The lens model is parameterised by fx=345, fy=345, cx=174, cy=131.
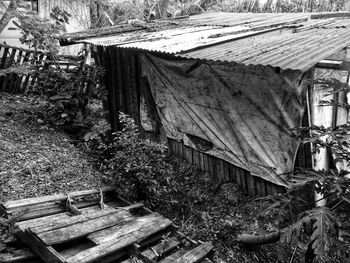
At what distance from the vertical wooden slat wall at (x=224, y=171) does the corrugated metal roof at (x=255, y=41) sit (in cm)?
183

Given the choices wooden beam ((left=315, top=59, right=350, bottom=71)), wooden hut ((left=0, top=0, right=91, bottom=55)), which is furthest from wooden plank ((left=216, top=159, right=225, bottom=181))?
wooden hut ((left=0, top=0, right=91, bottom=55))

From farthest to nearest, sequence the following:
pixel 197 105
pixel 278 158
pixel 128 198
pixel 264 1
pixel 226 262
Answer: pixel 264 1 → pixel 197 105 → pixel 128 198 → pixel 278 158 → pixel 226 262

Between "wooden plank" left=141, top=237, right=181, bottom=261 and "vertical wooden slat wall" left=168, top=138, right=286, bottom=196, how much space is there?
1536 millimetres

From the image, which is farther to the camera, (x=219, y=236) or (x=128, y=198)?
(x=128, y=198)

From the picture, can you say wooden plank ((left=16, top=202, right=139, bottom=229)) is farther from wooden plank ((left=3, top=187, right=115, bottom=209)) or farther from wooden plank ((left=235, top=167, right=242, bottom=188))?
wooden plank ((left=235, top=167, right=242, bottom=188))

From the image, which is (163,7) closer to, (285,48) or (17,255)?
(285,48)

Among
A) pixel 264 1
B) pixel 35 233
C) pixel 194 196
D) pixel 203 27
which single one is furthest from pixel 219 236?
pixel 264 1

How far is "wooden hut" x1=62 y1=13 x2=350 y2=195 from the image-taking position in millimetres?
4516

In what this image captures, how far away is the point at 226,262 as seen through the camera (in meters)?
4.54

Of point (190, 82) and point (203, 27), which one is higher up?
point (203, 27)

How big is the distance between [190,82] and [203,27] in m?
2.19

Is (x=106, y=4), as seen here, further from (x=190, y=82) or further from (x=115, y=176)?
(x=115, y=176)

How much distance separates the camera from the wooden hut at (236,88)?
178 inches

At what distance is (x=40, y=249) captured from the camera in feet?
12.5
